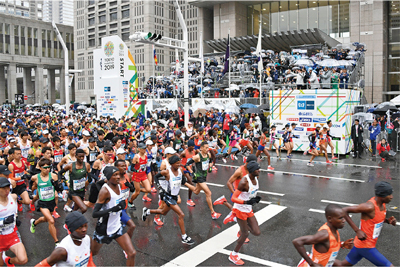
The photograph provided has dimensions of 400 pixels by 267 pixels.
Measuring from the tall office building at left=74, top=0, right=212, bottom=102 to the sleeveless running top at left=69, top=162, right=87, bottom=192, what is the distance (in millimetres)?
44551

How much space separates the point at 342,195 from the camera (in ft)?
32.9

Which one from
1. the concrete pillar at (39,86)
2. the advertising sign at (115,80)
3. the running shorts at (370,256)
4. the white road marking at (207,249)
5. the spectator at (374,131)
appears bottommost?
the white road marking at (207,249)

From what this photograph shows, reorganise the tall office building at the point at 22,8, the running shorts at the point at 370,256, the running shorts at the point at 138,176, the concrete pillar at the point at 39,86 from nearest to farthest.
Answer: the running shorts at the point at 370,256, the running shorts at the point at 138,176, the concrete pillar at the point at 39,86, the tall office building at the point at 22,8

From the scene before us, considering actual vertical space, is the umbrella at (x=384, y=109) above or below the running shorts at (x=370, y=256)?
above

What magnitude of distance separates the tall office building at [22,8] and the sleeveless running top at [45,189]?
15716cm

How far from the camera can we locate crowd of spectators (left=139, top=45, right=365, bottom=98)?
2163 centimetres

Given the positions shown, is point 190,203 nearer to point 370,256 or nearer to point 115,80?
point 370,256

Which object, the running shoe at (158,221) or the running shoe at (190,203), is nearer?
the running shoe at (158,221)

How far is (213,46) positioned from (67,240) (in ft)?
144

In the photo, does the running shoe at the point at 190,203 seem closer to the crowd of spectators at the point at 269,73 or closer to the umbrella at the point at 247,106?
the crowd of spectators at the point at 269,73

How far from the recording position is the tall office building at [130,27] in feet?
192

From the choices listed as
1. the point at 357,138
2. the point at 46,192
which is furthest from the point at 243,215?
the point at 357,138

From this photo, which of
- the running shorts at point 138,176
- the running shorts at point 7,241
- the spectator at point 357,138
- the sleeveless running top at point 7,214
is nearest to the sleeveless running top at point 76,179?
the running shorts at point 138,176

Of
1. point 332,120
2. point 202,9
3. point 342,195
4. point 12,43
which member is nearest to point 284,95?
point 332,120
